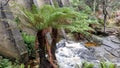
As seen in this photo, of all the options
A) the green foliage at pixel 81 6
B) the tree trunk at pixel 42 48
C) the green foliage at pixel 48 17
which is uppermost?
the green foliage at pixel 48 17

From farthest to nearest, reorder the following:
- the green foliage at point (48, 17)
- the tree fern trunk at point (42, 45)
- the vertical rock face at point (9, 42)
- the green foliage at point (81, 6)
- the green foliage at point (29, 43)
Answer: the green foliage at point (81, 6) → the green foliage at point (29, 43) → the vertical rock face at point (9, 42) → the tree fern trunk at point (42, 45) → the green foliage at point (48, 17)

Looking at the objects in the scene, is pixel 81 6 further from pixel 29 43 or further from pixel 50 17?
pixel 50 17

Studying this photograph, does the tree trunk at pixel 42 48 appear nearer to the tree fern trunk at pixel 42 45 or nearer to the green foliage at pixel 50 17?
the tree fern trunk at pixel 42 45

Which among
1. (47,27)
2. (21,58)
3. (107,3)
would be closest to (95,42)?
(107,3)

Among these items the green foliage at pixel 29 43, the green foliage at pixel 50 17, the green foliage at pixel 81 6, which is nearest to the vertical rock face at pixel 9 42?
the green foliage at pixel 29 43

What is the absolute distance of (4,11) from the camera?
362 inches

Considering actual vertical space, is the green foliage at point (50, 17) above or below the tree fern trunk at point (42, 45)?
above

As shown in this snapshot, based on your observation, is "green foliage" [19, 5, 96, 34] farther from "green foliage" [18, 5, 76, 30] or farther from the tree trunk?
the tree trunk

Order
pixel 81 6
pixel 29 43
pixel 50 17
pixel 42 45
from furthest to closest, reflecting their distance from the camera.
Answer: pixel 81 6 → pixel 29 43 → pixel 42 45 → pixel 50 17

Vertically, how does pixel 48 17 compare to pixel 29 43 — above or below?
above

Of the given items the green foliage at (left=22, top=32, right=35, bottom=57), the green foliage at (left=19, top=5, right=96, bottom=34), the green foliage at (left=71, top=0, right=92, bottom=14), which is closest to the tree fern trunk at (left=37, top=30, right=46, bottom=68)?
the green foliage at (left=19, top=5, right=96, bottom=34)

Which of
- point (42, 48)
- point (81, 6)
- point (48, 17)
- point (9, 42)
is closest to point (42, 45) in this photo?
point (42, 48)

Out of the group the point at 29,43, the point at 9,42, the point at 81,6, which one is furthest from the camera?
the point at 81,6

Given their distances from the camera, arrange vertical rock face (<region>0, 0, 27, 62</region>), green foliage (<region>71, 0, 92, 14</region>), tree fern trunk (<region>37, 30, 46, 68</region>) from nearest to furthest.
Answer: tree fern trunk (<region>37, 30, 46, 68</region>)
vertical rock face (<region>0, 0, 27, 62</region>)
green foliage (<region>71, 0, 92, 14</region>)
